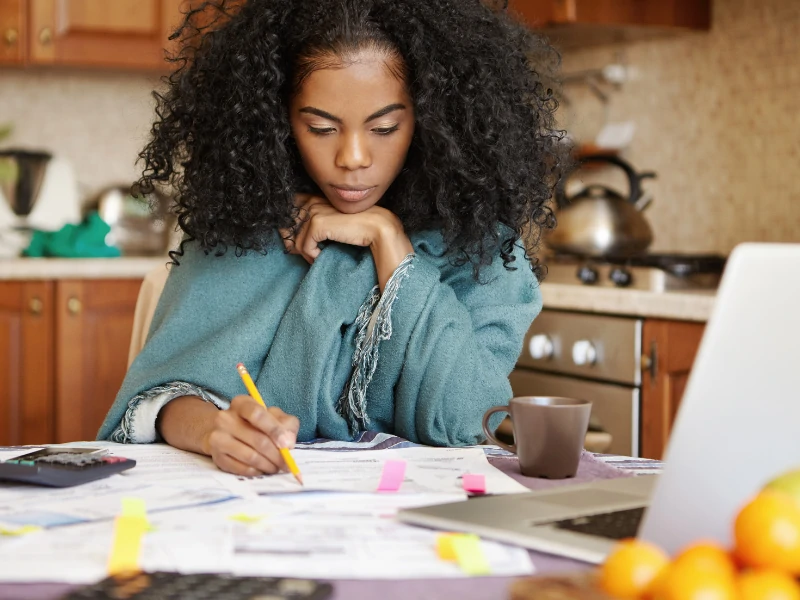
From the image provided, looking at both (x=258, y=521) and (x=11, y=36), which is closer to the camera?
(x=258, y=521)

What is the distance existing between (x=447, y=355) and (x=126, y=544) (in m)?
0.66

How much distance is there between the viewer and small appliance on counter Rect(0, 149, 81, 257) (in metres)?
3.37

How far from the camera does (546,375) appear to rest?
2570 millimetres

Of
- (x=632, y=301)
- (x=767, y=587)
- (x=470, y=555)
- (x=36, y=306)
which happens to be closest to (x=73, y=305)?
(x=36, y=306)

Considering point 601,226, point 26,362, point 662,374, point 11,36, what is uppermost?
point 11,36

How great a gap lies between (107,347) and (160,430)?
6.29 feet

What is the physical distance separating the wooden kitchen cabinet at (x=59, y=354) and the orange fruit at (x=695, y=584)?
2734 millimetres

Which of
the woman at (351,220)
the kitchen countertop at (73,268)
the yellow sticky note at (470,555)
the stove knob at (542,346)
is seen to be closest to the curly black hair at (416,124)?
the woman at (351,220)

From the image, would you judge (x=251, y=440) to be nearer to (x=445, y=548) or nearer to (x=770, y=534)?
(x=445, y=548)

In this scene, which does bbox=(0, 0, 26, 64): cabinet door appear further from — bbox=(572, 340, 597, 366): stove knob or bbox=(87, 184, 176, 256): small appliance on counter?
bbox=(572, 340, 597, 366): stove knob

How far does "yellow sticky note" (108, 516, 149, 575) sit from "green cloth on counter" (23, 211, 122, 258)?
2482mm

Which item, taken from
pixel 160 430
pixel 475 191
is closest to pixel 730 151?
pixel 475 191

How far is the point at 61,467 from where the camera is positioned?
0.96 m

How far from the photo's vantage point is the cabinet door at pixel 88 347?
3039 millimetres
